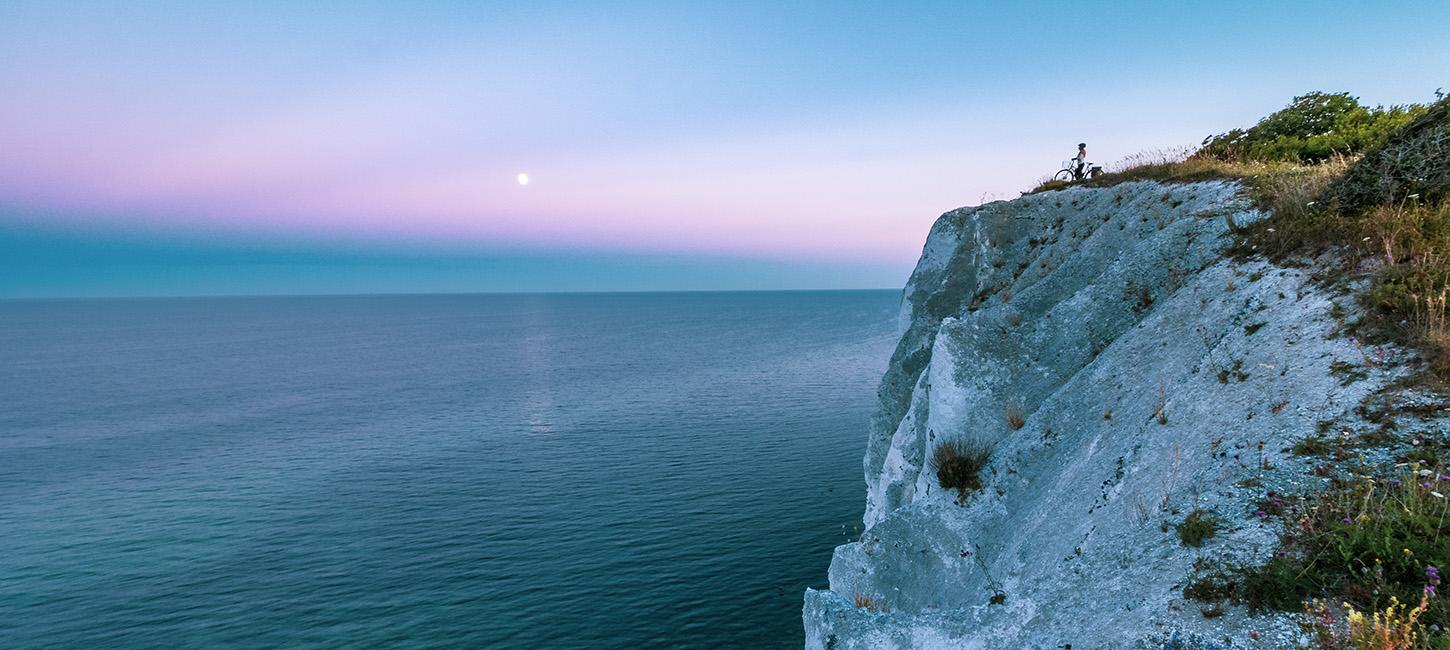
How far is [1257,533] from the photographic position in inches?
263

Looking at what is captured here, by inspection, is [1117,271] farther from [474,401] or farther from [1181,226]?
[474,401]

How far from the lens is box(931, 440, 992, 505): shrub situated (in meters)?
14.7

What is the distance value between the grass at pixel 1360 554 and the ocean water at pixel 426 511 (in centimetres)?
2573

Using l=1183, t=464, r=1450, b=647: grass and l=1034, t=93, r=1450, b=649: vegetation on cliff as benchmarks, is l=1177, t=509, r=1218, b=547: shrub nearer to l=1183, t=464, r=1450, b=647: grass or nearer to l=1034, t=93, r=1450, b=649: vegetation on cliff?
l=1034, t=93, r=1450, b=649: vegetation on cliff

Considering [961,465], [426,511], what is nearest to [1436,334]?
[961,465]

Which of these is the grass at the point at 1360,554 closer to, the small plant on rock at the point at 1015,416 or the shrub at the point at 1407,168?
the shrub at the point at 1407,168

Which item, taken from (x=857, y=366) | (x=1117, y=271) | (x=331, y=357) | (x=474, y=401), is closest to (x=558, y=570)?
(x=1117, y=271)

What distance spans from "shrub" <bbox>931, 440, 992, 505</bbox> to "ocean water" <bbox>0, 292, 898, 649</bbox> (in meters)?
17.2

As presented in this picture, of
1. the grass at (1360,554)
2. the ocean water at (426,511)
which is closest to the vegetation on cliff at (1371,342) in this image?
the grass at (1360,554)

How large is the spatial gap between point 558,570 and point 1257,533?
1367 inches

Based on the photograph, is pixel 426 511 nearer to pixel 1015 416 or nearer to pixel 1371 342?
pixel 1015 416

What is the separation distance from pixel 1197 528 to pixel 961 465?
8045 mm

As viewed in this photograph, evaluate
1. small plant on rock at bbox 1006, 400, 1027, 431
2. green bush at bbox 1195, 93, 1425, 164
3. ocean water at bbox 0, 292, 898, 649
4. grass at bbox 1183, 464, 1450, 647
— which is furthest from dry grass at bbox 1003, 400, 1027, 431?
ocean water at bbox 0, 292, 898, 649

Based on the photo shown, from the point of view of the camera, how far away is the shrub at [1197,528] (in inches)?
278
